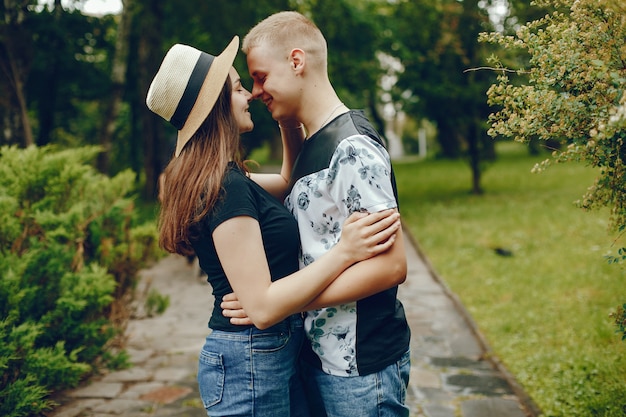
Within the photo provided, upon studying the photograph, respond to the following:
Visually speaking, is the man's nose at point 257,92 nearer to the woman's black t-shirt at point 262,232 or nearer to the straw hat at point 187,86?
the straw hat at point 187,86

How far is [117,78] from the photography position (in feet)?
41.8

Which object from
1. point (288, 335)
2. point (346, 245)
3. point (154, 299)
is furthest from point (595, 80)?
point (154, 299)

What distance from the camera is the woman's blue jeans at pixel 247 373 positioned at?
2289 mm

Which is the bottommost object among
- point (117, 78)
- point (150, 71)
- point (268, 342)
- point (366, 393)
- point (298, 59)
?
point (150, 71)

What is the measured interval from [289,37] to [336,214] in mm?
670

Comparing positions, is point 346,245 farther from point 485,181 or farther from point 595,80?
point 485,181

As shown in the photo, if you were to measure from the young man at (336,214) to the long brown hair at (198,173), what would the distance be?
0.18 m

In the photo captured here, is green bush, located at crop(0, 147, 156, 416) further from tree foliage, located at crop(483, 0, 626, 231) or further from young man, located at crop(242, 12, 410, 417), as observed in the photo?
tree foliage, located at crop(483, 0, 626, 231)

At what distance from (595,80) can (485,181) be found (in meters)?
19.3

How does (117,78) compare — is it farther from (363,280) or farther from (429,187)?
(363,280)

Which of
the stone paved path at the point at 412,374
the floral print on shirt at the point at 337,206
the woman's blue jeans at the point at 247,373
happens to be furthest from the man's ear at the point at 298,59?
the stone paved path at the point at 412,374

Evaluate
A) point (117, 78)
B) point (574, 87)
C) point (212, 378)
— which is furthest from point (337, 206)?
point (117, 78)

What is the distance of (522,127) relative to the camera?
2.59 meters

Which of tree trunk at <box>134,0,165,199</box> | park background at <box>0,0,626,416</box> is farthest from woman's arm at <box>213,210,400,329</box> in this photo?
tree trunk at <box>134,0,165,199</box>
